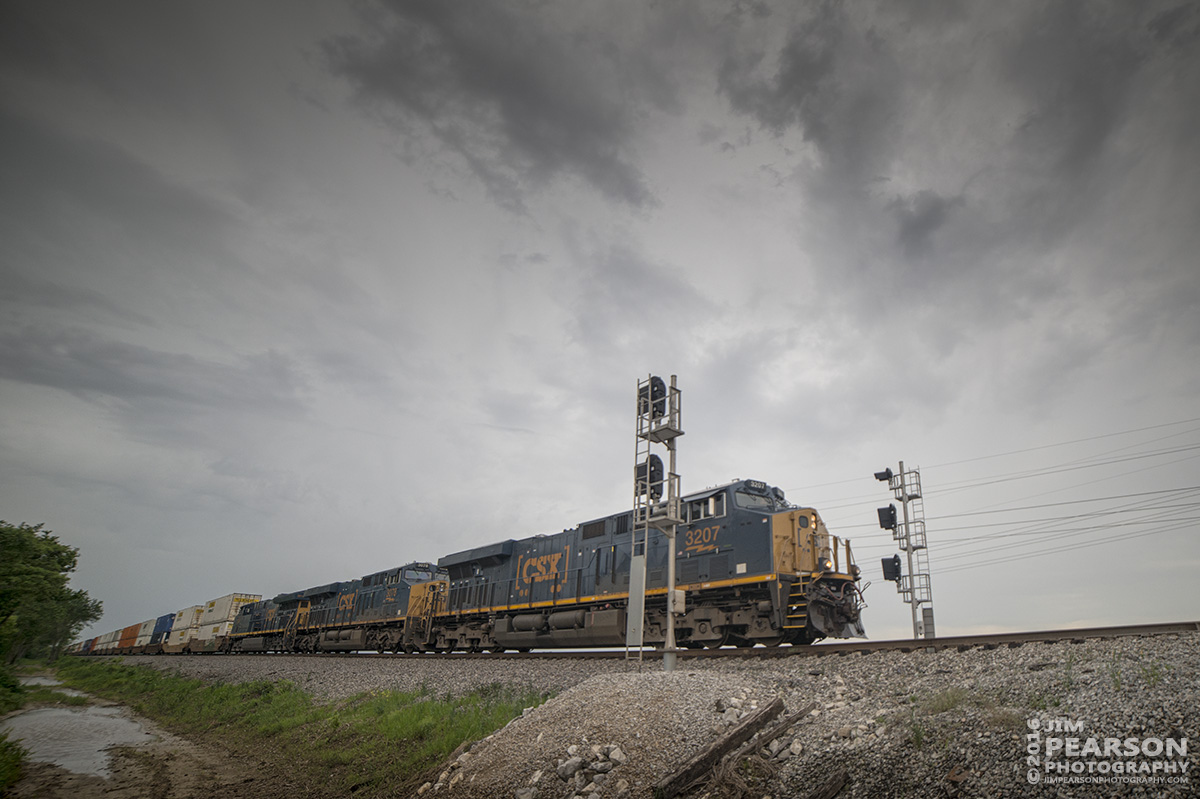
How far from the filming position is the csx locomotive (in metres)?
14.0

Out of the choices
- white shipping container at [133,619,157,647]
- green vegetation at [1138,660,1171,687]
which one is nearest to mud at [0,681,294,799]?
green vegetation at [1138,660,1171,687]

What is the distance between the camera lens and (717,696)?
8141 millimetres

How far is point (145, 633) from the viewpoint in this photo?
59.7 metres

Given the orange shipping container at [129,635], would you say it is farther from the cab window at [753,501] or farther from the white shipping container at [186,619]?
the cab window at [753,501]

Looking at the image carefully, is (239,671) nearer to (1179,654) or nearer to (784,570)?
(784,570)

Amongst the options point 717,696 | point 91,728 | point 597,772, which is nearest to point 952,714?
point 717,696

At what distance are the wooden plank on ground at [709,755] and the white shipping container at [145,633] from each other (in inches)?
2748

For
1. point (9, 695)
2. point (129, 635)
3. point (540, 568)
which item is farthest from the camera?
point (129, 635)

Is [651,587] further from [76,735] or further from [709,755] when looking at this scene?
[76,735]

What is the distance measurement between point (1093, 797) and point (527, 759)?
5.70 metres

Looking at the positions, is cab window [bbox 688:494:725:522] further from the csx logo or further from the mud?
the mud

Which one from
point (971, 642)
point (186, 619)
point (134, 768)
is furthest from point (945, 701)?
point (186, 619)

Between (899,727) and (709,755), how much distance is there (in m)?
1.93

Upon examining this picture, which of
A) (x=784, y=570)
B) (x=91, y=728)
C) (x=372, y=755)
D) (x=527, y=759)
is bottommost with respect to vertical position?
(x=91, y=728)
